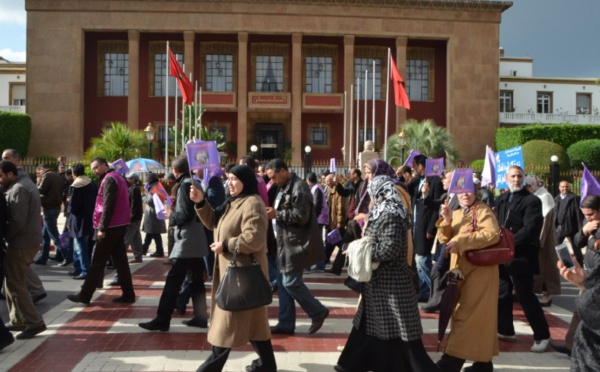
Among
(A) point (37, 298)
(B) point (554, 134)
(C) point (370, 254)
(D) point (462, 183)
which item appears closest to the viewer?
(C) point (370, 254)

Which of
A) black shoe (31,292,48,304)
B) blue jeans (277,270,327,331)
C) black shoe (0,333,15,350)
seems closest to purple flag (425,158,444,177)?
blue jeans (277,270,327,331)

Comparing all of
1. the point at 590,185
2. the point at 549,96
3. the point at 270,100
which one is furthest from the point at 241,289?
the point at 549,96

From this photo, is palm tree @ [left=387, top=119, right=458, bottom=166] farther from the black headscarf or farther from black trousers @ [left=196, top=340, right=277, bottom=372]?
black trousers @ [left=196, top=340, right=277, bottom=372]

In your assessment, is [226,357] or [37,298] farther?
[37,298]

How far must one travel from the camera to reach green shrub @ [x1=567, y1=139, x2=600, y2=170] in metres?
33.9

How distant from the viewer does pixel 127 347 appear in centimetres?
683

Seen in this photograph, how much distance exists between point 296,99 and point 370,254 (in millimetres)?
36431

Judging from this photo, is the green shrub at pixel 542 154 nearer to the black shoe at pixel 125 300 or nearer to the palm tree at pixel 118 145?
the palm tree at pixel 118 145

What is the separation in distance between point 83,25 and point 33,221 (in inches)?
1387

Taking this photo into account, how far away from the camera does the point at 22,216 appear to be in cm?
718

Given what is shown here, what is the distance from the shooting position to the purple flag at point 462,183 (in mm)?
6184

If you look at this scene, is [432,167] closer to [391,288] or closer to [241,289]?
[391,288]

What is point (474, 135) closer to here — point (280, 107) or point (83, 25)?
point (280, 107)

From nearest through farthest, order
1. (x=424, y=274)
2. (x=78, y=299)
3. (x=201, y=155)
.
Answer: (x=201, y=155) < (x=78, y=299) < (x=424, y=274)
